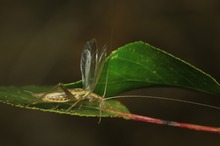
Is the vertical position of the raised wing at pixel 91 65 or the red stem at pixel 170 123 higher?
the raised wing at pixel 91 65

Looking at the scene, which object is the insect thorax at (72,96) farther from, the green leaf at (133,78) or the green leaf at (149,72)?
the green leaf at (149,72)

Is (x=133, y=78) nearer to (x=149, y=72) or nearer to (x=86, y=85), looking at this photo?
(x=149, y=72)

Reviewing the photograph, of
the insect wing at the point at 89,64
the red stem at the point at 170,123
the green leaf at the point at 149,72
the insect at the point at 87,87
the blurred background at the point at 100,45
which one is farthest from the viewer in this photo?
the blurred background at the point at 100,45

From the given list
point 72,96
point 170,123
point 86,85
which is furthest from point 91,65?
point 170,123

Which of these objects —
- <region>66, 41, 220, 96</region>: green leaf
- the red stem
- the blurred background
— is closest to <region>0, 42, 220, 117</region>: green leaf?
<region>66, 41, 220, 96</region>: green leaf

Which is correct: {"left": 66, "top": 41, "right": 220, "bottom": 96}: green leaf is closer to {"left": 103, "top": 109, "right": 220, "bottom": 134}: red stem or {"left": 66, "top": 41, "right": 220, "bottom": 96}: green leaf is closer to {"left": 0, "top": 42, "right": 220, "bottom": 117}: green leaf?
{"left": 0, "top": 42, "right": 220, "bottom": 117}: green leaf

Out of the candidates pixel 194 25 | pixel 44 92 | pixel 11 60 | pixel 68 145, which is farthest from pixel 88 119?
pixel 44 92

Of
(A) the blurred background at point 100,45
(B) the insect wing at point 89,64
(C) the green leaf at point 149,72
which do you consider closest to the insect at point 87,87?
(B) the insect wing at point 89,64

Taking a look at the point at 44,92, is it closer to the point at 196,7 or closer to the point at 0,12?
the point at 196,7

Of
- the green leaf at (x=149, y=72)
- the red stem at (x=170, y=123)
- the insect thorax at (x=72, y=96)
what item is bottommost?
the red stem at (x=170, y=123)
